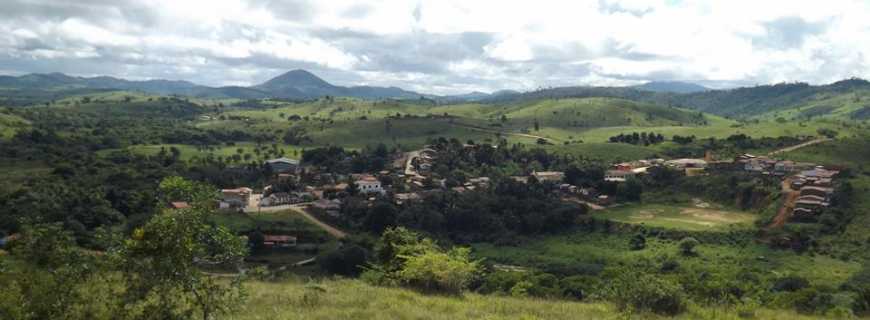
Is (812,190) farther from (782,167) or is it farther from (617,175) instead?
(617,175)

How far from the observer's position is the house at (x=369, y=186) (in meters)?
77.5

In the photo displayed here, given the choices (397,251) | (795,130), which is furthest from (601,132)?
(397,251)

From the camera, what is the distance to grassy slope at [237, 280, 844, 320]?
13.6m

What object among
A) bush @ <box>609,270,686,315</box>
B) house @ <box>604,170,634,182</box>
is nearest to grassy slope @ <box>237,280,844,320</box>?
bush @ <box>609,270,686,315</box>

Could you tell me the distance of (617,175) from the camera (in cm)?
8200

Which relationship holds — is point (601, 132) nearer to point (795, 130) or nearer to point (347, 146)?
point (795, 130)

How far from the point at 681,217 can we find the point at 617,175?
18.4 metres

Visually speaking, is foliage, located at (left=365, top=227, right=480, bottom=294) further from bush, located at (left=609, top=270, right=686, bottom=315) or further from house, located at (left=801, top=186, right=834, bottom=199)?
house, located at (left=801, top=186, right=834, bottom=199)

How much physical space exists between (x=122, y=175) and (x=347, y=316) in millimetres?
70981

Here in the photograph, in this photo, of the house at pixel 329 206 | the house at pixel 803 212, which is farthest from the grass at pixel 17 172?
the house at pixel 803 212

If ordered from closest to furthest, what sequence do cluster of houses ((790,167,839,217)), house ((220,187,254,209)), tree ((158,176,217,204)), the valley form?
tree ((158,176,217,204)) → the valley → cluster of houses ((790,167,839,217)) → house ((220,187,254,209))

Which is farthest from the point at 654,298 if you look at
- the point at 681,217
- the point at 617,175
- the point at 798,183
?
the point at 617,175

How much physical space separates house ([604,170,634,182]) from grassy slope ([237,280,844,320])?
63719 mm

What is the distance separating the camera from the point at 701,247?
5412cm
